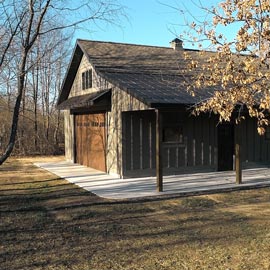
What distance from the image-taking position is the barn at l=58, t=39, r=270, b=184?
1164cm

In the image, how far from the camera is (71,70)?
55.7ft

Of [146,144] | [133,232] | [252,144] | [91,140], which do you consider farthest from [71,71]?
[133,232]

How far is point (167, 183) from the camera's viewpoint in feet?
37.2

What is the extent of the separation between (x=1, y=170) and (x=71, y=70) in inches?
214

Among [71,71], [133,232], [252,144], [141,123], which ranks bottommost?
[133,232]

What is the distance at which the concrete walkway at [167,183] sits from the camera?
9.87 metres

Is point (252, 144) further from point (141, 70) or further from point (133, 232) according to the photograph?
point (133, 232)

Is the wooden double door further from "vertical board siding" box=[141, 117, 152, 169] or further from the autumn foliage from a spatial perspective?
the autumn foliage

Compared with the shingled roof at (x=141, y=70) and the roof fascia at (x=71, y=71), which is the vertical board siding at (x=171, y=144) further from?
the roof fascia at (x=71, y=71)

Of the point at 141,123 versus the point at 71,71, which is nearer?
the point at 141,123

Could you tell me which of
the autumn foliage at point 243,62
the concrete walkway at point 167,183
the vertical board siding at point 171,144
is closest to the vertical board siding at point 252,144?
the concrete walkway at point 167,183

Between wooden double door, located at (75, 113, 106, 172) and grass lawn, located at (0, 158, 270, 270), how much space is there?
14.1 ft

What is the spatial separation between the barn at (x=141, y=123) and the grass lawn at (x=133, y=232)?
2787 mm

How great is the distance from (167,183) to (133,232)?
515 centimetres
